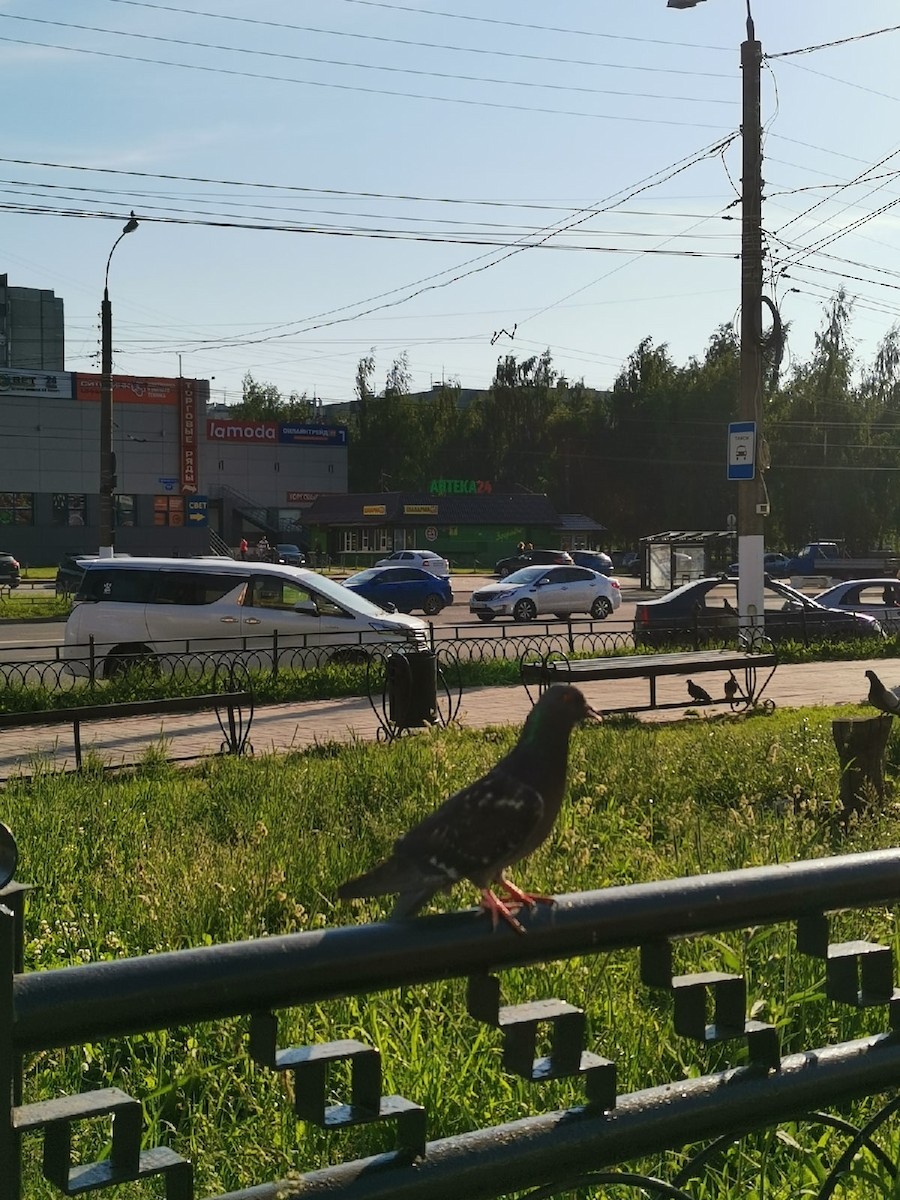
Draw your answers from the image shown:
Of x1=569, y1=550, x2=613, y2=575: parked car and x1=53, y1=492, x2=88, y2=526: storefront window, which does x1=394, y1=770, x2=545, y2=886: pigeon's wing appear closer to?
x1=569, y1=550, x2=613, y2=575: parked car

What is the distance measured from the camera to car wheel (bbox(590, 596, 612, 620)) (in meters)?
34.0

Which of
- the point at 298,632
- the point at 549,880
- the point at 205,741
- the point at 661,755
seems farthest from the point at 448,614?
the point at 549,880

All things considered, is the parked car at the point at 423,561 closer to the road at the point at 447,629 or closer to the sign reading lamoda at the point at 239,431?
the road at the point at 447,629

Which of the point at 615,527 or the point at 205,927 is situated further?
the point at 615,527

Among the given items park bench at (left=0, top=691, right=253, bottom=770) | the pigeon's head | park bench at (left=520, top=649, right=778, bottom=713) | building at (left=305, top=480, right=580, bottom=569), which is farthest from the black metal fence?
building at (left=305, top=480, right=580, bottom=569)

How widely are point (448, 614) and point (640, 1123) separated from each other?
115 ft

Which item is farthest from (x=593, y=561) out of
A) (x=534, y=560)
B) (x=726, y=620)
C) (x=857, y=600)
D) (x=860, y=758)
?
(x=860, y=758)

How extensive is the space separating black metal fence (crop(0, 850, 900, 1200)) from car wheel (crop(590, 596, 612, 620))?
3200 cm

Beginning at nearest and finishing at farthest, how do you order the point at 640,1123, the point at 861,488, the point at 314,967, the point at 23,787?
the point at 314,967, the point at 640,1123, the point at 23,787, the point at 861,488

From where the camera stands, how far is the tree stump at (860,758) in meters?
7.54

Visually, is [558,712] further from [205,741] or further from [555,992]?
[205,741]

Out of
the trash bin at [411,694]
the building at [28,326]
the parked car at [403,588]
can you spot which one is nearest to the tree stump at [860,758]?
the trash bin at [411,694]

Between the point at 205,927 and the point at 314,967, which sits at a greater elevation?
the point at 314,967

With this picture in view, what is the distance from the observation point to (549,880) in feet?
17.2
